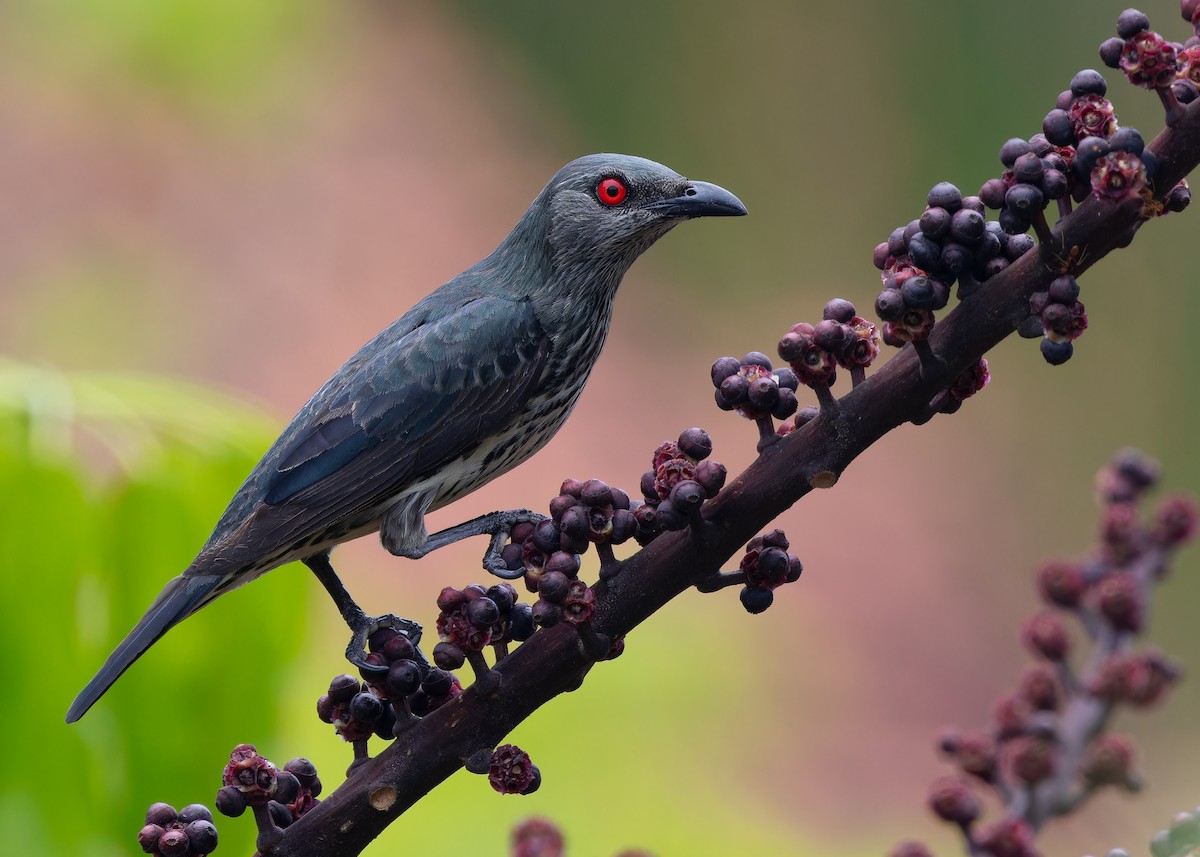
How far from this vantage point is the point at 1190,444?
8.05 m

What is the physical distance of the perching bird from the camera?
299 centimetres

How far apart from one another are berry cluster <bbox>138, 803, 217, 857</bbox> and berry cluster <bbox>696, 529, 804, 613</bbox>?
69cm

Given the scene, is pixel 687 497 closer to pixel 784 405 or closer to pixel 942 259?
pixel 784 405

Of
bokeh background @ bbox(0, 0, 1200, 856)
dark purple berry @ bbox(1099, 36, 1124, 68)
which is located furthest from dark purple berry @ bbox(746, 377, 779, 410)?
bokeh background @ bbox(0, 0, 1200, 856)

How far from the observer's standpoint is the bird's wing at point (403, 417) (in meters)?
3.01

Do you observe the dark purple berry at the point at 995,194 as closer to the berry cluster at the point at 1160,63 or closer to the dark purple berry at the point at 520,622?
the berry cluster at the point at 1160,63

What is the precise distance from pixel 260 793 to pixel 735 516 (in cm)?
69

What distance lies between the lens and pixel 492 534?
2.60 meters

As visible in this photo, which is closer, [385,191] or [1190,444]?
[1190,444]

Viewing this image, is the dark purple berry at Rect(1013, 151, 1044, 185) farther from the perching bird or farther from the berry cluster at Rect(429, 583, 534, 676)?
the perching bird

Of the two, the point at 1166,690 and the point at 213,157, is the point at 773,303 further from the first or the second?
the point at 1166,690

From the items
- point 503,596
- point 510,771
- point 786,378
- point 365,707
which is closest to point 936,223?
point 786,378

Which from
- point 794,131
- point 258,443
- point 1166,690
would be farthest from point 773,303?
point 1166,690

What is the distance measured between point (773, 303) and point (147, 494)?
816 centimetres
